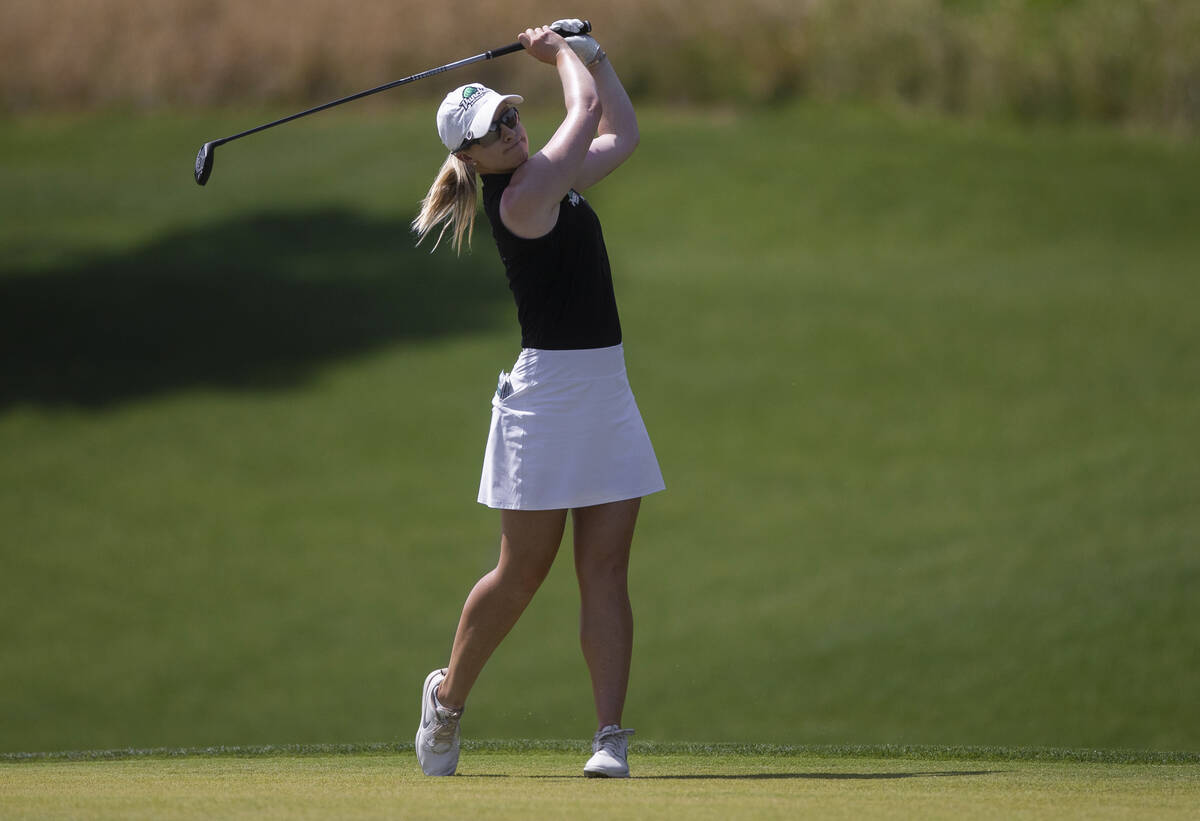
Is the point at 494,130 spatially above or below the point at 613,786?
above

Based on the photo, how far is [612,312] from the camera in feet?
11.5

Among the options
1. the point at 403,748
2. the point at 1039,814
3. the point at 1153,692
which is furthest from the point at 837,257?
the point at 1039,814

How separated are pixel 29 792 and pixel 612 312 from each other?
149cm

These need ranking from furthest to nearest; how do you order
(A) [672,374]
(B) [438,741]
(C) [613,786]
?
(A) [672,374]
(B) [438,741]
(C) [613,786]

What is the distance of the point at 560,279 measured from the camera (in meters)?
3.42

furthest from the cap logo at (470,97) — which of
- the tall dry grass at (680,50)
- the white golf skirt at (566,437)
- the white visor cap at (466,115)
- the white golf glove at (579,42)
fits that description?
the tall dry grass at (680,50)

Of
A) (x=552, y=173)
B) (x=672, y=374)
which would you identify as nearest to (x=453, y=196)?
(x=552, y=173)

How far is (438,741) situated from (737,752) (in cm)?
91

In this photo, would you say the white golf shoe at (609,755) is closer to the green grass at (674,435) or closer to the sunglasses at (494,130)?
the sunglasses at (494,130)

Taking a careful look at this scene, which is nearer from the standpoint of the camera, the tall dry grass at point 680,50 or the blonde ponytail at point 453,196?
the blonde ponytail at point 453,196

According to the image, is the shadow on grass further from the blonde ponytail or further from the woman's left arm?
the blonde ponytail

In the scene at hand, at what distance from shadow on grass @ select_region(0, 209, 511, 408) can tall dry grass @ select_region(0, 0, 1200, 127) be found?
11.0 ft

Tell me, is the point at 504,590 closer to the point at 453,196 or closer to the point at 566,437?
the point at 566,437

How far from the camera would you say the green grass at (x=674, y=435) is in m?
7.88
